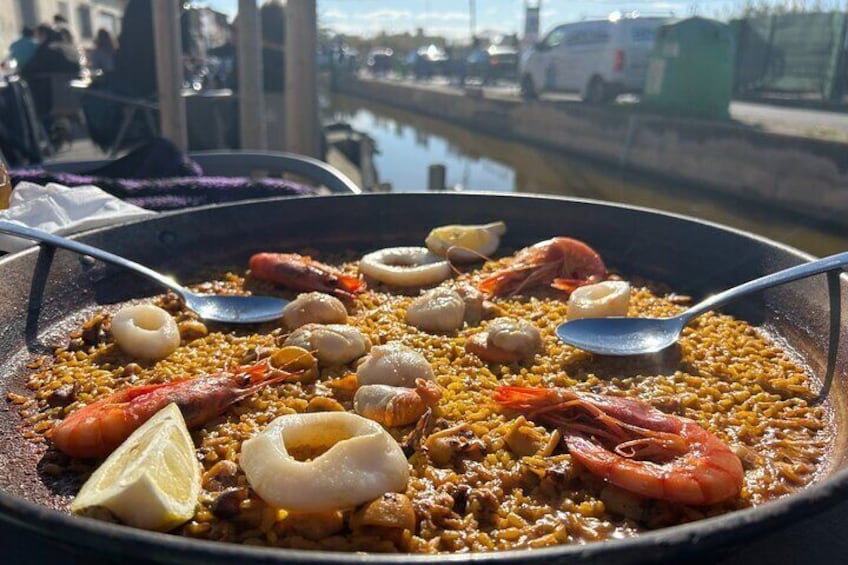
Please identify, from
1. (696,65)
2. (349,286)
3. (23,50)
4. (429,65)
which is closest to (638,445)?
(349,286)

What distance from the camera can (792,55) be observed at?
1861cm

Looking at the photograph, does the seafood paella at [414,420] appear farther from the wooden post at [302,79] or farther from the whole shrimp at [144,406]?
the wooden post at [302,79]

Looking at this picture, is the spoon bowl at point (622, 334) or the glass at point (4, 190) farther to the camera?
the glass at point (4, 190)

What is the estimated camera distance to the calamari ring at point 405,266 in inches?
99.8

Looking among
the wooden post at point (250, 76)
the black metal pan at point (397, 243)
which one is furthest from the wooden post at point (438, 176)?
the black metal pan at point (397, 243)

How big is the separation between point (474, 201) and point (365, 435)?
1898 mm

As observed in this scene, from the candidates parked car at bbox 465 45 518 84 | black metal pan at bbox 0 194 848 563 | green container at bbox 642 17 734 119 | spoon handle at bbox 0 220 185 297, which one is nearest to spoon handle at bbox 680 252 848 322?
black metal pan at bbox 0 194 848 563

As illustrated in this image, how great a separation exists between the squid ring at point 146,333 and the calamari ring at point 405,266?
0.76 meters

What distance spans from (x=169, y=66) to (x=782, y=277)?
4456mm

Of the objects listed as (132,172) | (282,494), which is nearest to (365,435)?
(282,494)

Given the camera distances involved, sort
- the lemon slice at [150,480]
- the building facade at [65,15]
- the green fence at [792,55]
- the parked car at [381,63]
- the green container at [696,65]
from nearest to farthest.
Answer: the lemon slice at [150,480]
the green container at [696,65]
the green fence at [792,55]
the building facade at [65,15]
the parked car at [381,63]

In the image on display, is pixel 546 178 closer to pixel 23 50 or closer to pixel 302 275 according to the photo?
pixel 23 50

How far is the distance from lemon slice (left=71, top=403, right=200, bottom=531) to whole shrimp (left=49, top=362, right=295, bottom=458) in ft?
0.23

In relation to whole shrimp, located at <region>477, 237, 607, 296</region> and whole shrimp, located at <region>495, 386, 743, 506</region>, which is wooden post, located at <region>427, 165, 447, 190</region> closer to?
whole shrimp, located at <region>477, 237, 607, 296</region>
